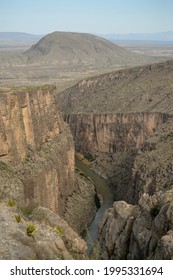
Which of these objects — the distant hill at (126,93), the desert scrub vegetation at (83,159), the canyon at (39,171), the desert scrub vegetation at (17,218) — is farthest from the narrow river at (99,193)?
the desert scrub vegetation at (17,218)

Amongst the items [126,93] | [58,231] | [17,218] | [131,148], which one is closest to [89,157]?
[131,148]

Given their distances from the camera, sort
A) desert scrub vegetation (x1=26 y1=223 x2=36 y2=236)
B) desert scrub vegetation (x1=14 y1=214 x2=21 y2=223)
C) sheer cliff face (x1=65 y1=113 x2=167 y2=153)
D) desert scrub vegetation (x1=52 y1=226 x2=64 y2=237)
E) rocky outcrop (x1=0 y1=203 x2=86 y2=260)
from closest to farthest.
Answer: rocky outcrop (x1=0 y1=203 x2=86 y2=260) < desert scrub vegetation (x1=26 y1=223 x2=36 y2=236) < desert scrub vegetation (x1=52 y1=226 x2=64 y2=237) < desert scrub vegetation (x1=14 y1=214 x2=21 y2=223) < sheer cliff face (x1=65 y1=113 x2=167 y2=153)

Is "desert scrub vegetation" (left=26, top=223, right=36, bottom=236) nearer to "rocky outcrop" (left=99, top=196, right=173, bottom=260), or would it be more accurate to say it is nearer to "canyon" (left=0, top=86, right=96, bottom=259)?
"canyon" (left=0, top=86, right=96, bottom=259)

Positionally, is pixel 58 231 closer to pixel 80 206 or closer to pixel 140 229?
pixel 140 229

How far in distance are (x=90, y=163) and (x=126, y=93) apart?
22028 millimetres

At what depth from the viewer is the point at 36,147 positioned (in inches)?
2201

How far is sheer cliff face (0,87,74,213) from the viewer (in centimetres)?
4756

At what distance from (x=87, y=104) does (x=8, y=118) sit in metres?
57.6

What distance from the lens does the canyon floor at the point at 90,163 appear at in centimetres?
2155

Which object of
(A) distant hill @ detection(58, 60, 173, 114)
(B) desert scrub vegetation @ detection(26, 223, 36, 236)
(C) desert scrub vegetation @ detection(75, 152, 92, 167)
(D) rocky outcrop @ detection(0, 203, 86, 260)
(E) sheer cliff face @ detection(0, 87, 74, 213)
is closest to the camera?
(D) rocky outcrop @ detection(0, 203, 86, 260)

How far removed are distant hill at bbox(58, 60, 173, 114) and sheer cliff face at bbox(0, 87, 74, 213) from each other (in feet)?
91.0

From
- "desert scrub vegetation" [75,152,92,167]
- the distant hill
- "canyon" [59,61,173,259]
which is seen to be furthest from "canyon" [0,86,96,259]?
the distant hill

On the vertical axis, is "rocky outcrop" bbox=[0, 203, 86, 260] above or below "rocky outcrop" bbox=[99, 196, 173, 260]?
above

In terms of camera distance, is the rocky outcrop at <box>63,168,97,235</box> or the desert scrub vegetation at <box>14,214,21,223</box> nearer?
the desert scrub vegetation at <box>14,214,21,223</box>
